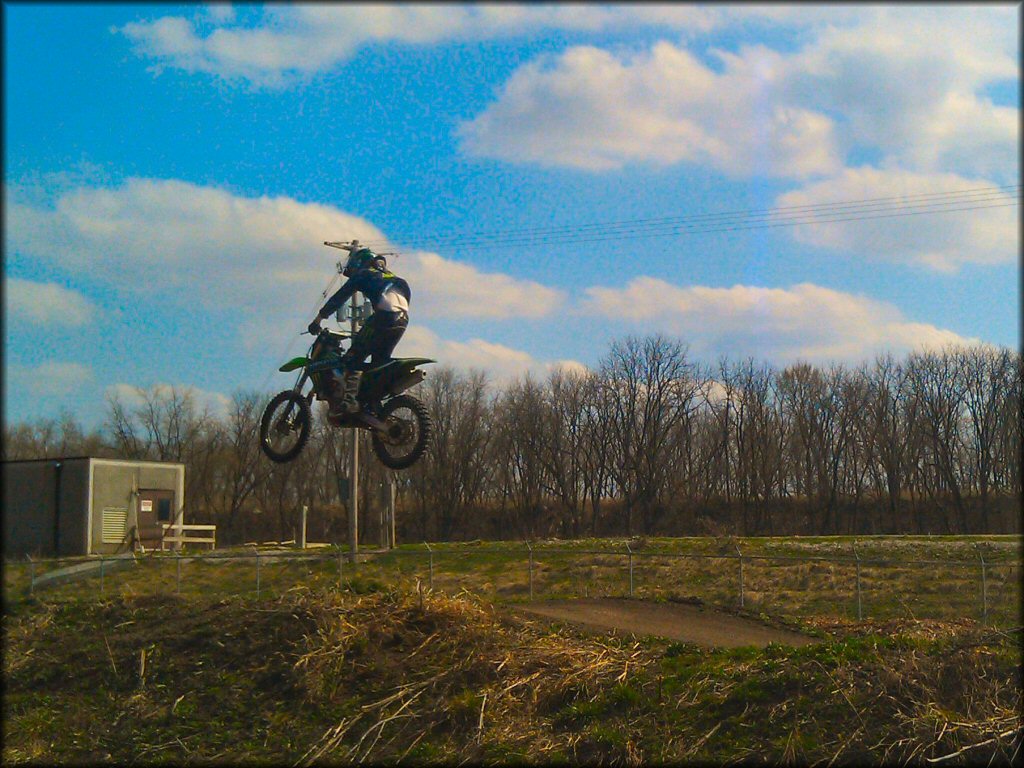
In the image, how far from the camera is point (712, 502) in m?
60.1

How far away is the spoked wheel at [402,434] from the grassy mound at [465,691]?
4.18 m

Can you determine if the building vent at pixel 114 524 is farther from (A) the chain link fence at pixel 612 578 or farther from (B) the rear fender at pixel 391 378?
(B) the rear fender at pixel 391 378

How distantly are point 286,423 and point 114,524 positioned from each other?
69.7 ft

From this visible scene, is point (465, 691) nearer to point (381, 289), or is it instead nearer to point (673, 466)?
point (381, 289)

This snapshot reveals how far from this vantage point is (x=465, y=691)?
17.2 m

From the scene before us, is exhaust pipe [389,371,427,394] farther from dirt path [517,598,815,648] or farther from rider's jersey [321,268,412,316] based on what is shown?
dirt path [517,598,815,648]

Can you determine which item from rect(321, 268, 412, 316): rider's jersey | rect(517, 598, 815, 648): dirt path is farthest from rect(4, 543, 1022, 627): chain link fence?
rect(321, 268, 412, 316): rider's jersey

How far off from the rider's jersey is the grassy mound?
255 inches

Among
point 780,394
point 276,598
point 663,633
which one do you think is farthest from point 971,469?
point 276,598

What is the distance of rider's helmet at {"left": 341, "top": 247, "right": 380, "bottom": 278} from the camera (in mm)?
17328

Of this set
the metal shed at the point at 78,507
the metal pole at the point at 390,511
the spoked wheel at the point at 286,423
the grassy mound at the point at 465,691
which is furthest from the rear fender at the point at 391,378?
the metal shed at the point at 78,507

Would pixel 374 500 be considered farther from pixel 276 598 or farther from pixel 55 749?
Result: pixel 55 749

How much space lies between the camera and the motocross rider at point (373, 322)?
16.6 m

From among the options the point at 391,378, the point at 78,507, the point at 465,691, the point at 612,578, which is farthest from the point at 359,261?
the point at 78,507
